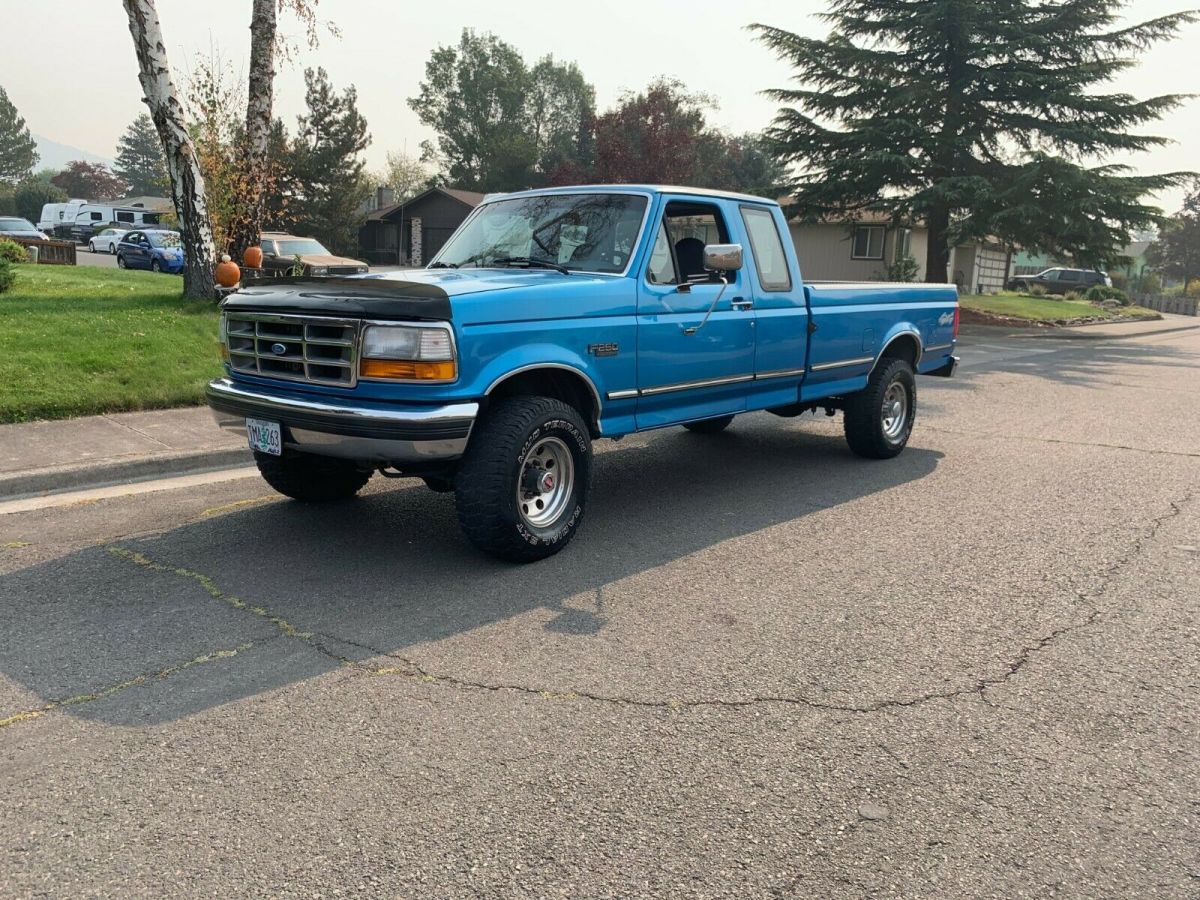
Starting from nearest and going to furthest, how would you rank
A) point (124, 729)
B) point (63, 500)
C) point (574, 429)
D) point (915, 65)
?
point (124, 729) → point (574, 429) → point (63, 500) → point (915, 65)

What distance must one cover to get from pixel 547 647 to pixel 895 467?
4708mm

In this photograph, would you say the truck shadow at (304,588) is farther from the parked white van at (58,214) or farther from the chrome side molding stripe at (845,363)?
the parked white van at (58,214)

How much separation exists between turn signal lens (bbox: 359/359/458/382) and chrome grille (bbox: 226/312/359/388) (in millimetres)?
146

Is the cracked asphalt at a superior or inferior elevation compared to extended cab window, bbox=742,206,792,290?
inferior

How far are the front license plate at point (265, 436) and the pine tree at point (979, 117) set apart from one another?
24784mm

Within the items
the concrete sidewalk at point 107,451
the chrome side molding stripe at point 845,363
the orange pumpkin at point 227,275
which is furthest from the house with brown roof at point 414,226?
the chrome side molding stripe at point 845,363

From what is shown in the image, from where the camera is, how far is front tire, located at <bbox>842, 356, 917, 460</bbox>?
792 centimetres

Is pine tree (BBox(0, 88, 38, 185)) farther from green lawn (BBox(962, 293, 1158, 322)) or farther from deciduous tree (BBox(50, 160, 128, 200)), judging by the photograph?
green lawn (BBox(962, 293, 1158, 322))


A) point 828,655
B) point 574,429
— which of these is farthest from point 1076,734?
point 574,429

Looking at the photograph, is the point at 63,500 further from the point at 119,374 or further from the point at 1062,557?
the point at 1062,557

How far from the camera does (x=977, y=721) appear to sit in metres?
3.56

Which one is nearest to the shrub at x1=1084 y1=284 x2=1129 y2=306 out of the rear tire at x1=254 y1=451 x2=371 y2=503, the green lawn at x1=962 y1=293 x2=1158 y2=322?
the green lawn at x1=962 y1=293 x2=1158 y2=322

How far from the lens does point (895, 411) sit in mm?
8391

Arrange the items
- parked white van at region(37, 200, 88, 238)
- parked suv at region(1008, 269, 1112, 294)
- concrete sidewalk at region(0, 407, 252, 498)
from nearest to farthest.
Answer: concrete sidewalk at region(0, 407, 252, 498) → parked suv at region(1008, 269, 1112, 294) → parked white van at region(37, 200, 88, 238)
